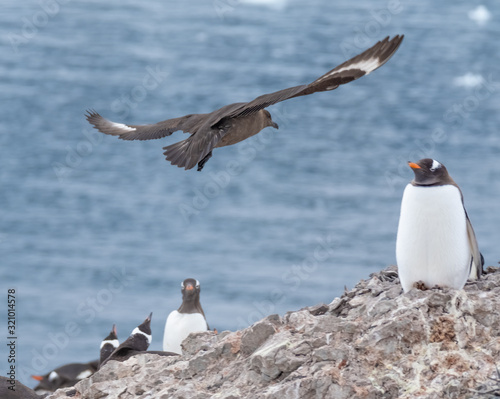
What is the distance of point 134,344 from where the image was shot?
10.1m

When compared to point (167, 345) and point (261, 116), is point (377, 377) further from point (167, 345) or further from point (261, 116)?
point (167, 345)

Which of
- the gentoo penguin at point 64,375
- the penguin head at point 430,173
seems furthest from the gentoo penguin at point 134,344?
the penguin head at point 430,173

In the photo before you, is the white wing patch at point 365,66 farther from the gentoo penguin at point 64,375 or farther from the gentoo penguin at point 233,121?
the gentoo penguin at point 64,375

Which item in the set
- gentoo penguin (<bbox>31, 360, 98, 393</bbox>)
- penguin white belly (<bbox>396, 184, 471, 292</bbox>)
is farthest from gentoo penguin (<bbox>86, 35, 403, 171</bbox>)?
gentoo penguin (<bbox>31, 360, 98, 393</bbox>)

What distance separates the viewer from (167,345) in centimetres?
1338

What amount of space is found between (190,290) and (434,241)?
6375 millimetres

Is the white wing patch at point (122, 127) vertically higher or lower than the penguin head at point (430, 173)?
higher

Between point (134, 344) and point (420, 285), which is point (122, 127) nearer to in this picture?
point (134, 344)

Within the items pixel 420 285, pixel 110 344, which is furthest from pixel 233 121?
pixel 110 344

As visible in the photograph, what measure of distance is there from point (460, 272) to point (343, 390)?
188 centimetres

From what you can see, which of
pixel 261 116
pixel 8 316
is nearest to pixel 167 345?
pixel 8 316

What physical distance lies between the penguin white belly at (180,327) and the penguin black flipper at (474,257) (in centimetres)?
571

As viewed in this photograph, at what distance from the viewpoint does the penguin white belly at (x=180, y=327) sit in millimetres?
13289

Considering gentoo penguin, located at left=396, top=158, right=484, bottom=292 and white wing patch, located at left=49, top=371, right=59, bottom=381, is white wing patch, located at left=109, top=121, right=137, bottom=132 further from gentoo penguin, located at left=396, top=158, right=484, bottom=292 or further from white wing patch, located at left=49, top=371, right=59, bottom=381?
white wing patch, located at left=49, top=371, right=59, bottom=381
